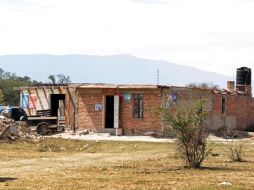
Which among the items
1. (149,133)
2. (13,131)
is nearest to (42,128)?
(13,131)

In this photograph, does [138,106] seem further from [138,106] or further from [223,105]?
[223,105]

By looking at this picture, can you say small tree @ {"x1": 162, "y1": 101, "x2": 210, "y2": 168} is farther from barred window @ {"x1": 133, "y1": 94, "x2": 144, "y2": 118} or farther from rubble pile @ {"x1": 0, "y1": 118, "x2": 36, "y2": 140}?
barred window @ {"x1": 133, "y1": 94, "x2": 144, "y2": 118}

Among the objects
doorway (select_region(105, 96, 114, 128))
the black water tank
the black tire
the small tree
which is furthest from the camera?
the black water tank

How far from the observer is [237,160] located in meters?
23.7

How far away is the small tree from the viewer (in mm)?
20891

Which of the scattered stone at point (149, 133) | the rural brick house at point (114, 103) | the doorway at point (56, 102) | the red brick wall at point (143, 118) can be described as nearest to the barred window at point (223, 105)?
the rural brick house at point (114, 103)

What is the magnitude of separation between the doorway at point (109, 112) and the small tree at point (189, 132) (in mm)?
20321

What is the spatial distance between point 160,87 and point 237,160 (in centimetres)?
1661

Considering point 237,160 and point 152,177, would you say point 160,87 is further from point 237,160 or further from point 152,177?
point 152,177

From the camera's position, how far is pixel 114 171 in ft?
61.9

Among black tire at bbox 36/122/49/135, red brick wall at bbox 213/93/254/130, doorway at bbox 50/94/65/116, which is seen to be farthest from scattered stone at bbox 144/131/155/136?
doorway at bbox 50/94/65/116

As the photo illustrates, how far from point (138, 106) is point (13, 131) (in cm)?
906

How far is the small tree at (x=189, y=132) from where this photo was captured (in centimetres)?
Answer: 2089

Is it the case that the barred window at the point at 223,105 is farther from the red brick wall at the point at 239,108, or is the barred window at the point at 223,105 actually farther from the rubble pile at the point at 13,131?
the rubble pile at the point at 13,131
